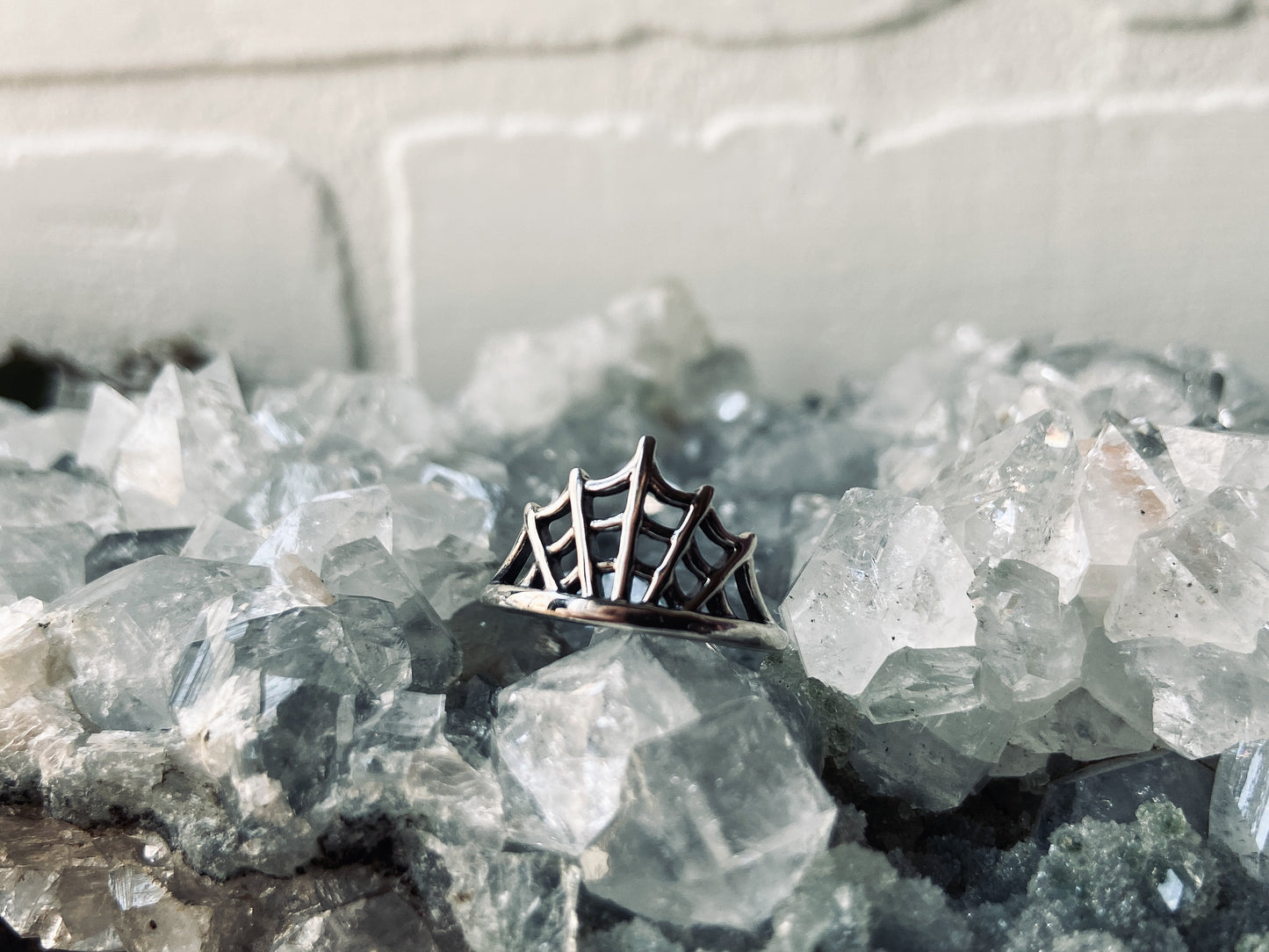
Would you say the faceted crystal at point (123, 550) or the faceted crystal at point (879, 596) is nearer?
the faceted crystal at point (879, 596)

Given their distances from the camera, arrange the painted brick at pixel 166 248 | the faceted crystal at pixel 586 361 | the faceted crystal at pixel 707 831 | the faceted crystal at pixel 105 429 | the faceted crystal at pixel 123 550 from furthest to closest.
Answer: the painted brick at pixel 166 248, the faceted crystal at pixel 586 361, the faceted crystal at pixel 105 429, the faceted crystal at pixel 123 550, the faceted crystal at pixel 707 831

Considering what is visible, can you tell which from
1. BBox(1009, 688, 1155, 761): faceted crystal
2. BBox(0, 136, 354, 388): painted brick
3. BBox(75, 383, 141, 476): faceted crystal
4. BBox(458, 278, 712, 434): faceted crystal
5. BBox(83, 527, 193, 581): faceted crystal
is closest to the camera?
BBox(1009, 688, 1155, 761): faceted crystal

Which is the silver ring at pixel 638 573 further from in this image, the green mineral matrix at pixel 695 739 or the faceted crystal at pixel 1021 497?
the faceted crystal at pixel 1021 497

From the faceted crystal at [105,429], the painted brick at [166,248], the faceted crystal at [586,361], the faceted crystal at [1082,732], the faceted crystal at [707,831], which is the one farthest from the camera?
the painted brick at [166,248]

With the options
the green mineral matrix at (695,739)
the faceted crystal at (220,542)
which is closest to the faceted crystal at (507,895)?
the green mineral matrix at (695,739)

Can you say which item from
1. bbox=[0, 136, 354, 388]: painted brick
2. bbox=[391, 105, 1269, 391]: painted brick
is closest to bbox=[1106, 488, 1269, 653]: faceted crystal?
bbox=[391, 105, 1269, 391]: painted brick

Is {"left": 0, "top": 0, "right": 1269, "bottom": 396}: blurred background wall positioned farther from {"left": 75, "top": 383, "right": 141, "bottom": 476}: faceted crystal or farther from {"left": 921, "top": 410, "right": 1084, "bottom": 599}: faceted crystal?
{"left": 921, "top": 410, "right": 1084, "bottom": 599}: faceted crystal

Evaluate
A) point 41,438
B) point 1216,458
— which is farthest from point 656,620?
point 41,438

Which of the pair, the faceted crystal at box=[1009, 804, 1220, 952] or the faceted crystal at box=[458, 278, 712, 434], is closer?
the faceted crystal at box=[1009, 804, 1220, 952]
